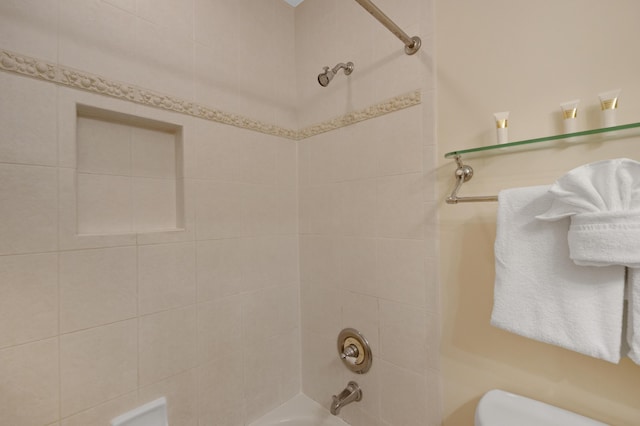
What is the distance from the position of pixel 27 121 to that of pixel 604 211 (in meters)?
1.60

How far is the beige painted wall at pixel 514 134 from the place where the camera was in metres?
0.75

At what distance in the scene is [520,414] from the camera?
802 mm

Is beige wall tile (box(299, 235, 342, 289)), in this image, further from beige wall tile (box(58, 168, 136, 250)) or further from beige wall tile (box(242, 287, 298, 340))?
beige wall tile (box(58, 168, 136, 250))

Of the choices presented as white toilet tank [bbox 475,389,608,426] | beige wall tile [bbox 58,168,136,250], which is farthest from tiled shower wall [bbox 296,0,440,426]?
beige wall tile [bbox 58,168,136,250]

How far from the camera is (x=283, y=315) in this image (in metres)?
1.53

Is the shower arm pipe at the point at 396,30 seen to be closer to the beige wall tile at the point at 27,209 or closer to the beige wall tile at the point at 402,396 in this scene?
the beige wall tile at the point at 27,209

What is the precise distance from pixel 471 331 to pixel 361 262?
0.50m

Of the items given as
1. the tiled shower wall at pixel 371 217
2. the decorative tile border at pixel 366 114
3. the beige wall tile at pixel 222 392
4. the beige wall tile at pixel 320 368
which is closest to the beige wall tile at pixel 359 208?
the tiled shower wall at pixel 371 217

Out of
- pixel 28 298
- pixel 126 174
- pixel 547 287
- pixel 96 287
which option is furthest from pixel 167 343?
pixel 547 287

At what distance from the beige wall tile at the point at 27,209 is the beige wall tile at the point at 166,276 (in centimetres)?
27

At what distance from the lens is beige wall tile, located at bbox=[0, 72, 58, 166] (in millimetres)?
825

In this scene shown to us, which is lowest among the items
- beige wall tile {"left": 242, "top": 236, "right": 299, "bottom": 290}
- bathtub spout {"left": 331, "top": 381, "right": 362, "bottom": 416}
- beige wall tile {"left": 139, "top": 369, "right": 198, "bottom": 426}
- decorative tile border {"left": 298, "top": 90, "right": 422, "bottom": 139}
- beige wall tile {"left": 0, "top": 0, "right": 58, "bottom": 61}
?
bathtub spout {"left": 331, "top": 381, "right": 362, "bottom": 416}

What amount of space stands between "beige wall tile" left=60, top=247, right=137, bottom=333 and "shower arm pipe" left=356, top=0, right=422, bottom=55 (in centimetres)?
117

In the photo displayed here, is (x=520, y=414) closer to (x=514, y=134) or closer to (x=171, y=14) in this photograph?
(x=514, y=134)
